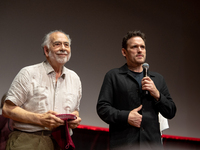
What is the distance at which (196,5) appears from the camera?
15.4 ft

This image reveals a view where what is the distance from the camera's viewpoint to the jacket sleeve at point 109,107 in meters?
1.84

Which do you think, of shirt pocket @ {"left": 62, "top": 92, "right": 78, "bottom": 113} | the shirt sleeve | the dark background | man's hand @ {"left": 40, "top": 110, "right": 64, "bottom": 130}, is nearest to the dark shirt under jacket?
shirt pocket @ {"left": 62, "top": 92, "right": 78, "bottom": 113}

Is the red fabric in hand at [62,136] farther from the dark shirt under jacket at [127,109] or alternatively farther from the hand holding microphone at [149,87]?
the hand holding microphone at [149,87]

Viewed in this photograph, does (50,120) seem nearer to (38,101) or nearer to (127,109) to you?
(38,101)

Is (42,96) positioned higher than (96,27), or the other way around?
(96,27)

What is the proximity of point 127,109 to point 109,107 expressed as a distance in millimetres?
151

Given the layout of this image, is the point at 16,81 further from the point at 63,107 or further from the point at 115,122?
the point at 115,122

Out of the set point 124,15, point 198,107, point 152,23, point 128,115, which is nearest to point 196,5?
point 152,23

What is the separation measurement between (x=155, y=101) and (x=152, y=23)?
264 centimetres

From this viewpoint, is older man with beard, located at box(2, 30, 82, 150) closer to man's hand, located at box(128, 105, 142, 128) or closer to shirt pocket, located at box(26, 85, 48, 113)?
shirt pocket, located at box(26, 85, 48, 113)

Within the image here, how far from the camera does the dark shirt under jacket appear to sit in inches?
72.9

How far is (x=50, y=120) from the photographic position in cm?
178

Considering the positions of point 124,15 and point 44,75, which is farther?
point 124,15

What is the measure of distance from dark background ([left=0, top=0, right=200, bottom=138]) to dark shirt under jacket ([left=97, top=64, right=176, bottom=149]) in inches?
66.1
